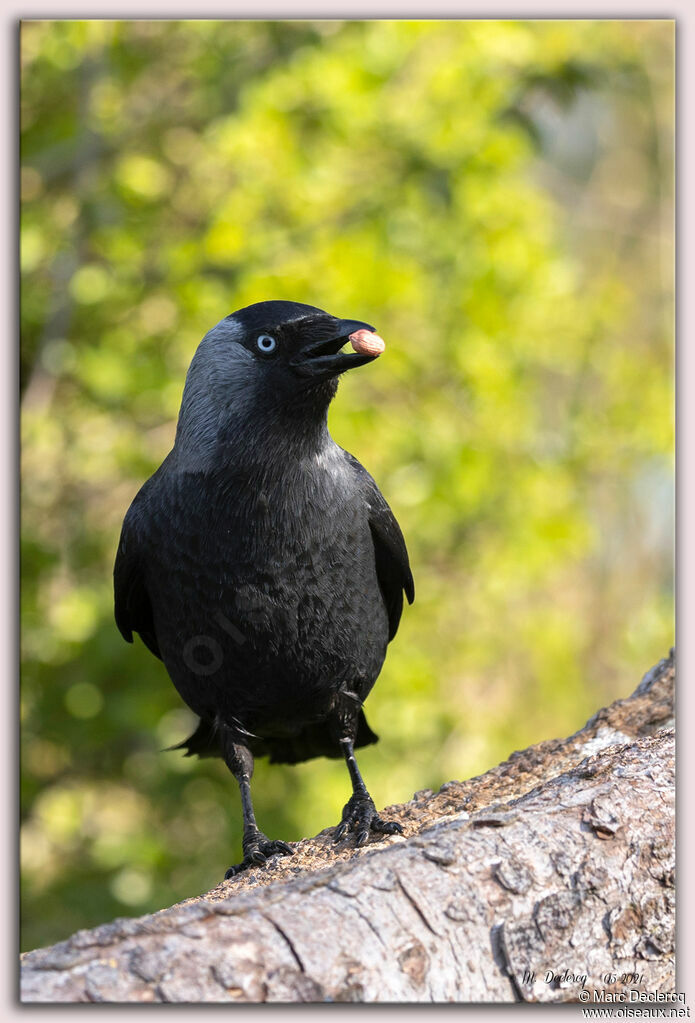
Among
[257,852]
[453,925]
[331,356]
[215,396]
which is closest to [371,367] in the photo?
[215,396]

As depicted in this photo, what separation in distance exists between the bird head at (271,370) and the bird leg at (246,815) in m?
0.86

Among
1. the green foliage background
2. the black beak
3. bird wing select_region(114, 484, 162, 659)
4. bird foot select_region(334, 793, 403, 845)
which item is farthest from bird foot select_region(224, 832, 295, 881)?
the green foliage background

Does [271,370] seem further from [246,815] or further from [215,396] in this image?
[246,815]

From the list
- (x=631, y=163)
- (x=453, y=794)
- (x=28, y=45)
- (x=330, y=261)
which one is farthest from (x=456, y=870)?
(x=631, y=163)

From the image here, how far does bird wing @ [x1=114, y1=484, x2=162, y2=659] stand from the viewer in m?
3.10

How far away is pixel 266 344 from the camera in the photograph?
2.88 meters

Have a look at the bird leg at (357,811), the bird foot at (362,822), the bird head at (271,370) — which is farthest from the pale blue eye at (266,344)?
the bird foot at (362,822)

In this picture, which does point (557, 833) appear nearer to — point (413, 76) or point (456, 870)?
point (456, 870)

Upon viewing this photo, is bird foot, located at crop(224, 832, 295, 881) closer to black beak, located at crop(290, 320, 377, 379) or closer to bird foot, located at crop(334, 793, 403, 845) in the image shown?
bird foot, located at crop(334, 793, 403, 845)

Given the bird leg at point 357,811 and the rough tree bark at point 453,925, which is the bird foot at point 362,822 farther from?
the rough tree bark at point 453,925

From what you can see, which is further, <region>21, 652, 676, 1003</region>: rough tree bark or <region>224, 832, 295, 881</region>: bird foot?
<region>224, 832, 295, 881</region>: bird foot

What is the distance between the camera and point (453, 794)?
122 inches

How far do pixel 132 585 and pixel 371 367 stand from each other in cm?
201

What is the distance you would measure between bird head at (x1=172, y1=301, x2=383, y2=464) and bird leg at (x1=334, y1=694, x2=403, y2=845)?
815 millimetres
